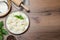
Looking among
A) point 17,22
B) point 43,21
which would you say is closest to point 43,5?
point 43,21

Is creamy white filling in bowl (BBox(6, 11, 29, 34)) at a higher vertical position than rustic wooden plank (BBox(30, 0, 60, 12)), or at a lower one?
lower

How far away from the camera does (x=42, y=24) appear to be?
1.69 meters

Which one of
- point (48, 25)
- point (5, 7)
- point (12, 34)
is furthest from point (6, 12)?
point (48, 25)

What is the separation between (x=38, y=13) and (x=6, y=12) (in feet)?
0.71

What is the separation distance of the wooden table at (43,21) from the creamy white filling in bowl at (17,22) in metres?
0.03

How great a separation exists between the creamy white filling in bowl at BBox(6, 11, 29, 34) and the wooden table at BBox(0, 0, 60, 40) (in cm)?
3

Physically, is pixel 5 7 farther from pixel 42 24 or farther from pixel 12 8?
pixel 42 24

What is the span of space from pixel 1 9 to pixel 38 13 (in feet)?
0.82

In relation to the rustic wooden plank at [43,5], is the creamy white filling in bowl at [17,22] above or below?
below

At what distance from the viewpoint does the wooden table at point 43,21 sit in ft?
5.48

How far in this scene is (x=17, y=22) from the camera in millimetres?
1664

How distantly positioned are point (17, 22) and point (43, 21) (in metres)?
0.18

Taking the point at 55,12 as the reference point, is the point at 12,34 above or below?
below

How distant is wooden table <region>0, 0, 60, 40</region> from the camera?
1.67 meters
